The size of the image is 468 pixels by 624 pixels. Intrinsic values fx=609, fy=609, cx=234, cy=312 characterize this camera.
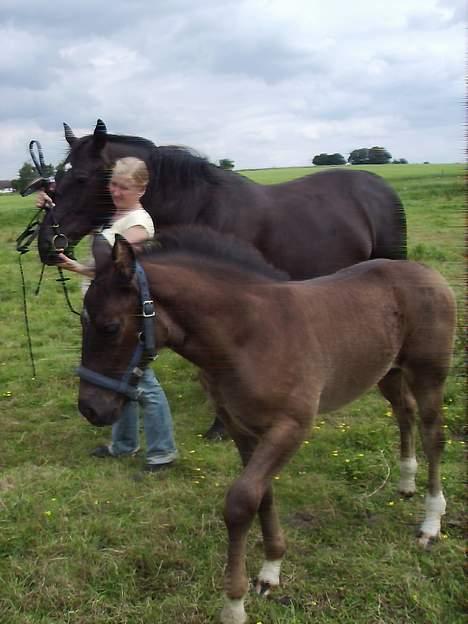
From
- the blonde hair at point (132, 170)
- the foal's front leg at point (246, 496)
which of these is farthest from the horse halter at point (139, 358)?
the blonde hair at point (132, 170)

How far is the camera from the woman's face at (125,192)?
10.8 ft

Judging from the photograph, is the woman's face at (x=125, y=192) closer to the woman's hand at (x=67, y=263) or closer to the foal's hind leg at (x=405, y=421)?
the woman's hand at (x=67, y=263)

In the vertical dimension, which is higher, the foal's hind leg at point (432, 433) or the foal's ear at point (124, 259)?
the foal's ear at point (124, 259)

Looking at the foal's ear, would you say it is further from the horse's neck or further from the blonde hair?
the blonde hair

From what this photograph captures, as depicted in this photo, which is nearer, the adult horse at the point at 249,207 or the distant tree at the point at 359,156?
the distant tree at the point at 359,156

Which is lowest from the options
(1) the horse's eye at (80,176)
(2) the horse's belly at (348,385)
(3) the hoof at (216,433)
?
(3) the hoof at (216,433)

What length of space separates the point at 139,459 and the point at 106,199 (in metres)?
1.85

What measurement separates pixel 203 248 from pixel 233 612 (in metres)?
1.56

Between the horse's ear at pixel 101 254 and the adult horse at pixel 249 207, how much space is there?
1.89 ft

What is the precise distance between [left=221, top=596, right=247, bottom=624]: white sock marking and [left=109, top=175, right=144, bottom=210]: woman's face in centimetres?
203

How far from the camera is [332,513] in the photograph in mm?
3441

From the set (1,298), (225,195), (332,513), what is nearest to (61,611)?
(332,513)

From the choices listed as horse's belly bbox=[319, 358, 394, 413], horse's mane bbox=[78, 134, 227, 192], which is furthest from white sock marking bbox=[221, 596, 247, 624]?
horse's mane bbox=[78, 134, 227, 192]

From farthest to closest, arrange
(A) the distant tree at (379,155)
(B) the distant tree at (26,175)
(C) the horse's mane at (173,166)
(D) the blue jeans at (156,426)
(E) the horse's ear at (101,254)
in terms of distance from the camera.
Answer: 1. (D) the blue jeans at (156,426)
2. (C) the horse's mane at (173,166)
3. (E) the horse's ear at (101,254)
4. (B) the distant tree at (26,175)
5. (A) the distant tree at (379,155)
